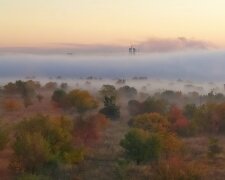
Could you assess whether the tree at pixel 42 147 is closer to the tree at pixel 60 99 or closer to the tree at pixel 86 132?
the tree at pixel 86 132

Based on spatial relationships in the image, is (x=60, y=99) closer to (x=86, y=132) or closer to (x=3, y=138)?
(x=86, y=132)

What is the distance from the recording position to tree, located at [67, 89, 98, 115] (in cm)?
6662

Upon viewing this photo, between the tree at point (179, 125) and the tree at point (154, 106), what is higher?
the tree at point (154, 106)

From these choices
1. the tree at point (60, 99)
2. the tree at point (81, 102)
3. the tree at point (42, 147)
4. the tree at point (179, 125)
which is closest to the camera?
the tree at point (42, 147)

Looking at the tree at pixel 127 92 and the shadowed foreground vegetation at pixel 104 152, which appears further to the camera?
the tree at pixel 127 92

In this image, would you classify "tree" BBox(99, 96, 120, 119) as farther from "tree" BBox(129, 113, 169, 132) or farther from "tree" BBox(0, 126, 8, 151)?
"tree" BBox(0, 126, 8, 151)

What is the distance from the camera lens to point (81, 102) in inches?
2648

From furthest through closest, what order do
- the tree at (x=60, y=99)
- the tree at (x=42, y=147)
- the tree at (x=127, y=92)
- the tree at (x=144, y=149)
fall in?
the tree at (x=127, y=92)
the tree at (x=60, y=99)
the tree at (x=144, y=149)
the tree at (x=42, y=147)

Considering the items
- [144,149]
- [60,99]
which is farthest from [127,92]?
[144,149]

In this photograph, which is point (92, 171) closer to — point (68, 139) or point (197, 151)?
point (68, 139)

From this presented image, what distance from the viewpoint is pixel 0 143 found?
33.6m

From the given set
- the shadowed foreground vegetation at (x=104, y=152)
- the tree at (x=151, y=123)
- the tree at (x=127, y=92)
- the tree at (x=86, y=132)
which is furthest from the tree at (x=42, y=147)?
the tree at (x=127, y=92)

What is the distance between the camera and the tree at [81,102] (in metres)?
66.6

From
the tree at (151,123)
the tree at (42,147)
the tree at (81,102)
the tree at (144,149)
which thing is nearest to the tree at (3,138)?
the tree at (42,147)
